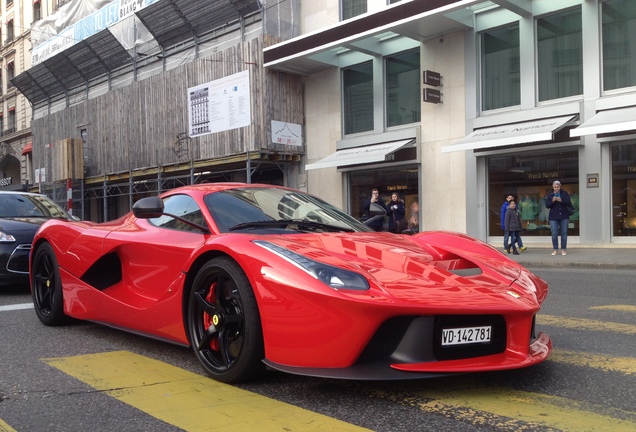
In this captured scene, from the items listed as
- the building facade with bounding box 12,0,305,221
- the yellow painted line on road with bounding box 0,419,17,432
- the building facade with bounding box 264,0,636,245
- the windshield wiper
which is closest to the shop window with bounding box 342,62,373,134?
the building facade with bounding box 264,0,636,245

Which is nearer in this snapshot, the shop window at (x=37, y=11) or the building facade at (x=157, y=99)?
the building facade at (x=157, y=99)

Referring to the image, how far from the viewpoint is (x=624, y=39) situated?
15.1 metres

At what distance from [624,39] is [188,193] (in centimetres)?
1421

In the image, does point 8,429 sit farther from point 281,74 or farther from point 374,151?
point 281,74

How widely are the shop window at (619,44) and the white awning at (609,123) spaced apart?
93 cm

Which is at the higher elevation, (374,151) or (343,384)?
(374,151)


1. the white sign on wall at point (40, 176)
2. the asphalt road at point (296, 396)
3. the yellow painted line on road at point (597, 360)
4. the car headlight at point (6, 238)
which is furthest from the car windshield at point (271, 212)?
the white sign on wall at point (40, 176)

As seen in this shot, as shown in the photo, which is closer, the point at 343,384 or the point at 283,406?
the point at 283,406

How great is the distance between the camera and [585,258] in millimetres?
12867

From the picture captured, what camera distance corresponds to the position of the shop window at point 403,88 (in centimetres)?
1919

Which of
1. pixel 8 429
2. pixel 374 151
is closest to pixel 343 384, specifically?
pixel 8 429

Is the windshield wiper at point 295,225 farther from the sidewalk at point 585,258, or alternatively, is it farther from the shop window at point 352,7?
the shop window at point 352,7

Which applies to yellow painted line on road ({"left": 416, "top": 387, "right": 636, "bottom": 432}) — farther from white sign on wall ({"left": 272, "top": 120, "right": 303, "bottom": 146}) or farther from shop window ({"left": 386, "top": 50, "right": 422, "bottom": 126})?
white sign on wall ({"left": 272, "top": 120, "right": 303, "bottom": 146})

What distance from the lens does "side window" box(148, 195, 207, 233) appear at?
4102 millimetres
